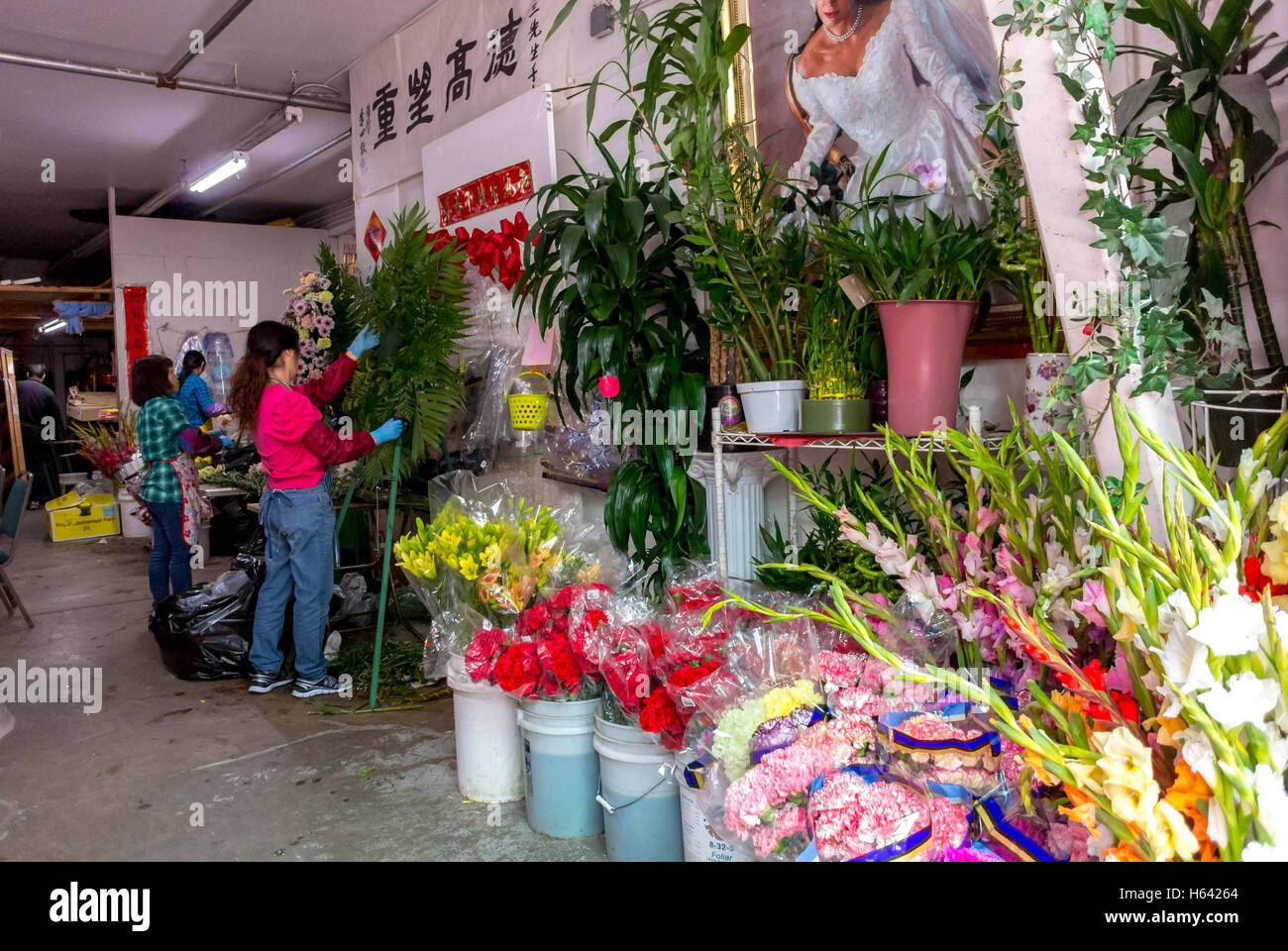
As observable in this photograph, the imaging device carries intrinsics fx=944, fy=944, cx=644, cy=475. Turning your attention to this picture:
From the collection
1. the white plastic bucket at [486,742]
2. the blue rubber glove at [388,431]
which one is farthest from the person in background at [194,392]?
the white plastic bucket at [486,742]

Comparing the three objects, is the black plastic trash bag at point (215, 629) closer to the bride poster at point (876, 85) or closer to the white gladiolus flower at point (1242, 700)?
the bride poster at point (876, 85)

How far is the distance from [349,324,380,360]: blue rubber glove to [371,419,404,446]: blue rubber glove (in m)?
0.35

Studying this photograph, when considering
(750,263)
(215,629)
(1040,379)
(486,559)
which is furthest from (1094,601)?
(215,629)

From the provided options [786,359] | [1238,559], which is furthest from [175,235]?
[1238,559]

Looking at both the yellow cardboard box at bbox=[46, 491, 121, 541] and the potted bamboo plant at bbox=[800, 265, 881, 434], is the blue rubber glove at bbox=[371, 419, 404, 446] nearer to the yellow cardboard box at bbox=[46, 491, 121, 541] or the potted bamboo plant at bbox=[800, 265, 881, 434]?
the potted bamboo plant at bbox=[800, 265, 881, 434]

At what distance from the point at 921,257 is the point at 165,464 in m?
4.07

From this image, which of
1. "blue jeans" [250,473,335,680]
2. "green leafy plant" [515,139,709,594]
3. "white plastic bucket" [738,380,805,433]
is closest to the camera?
"white plastic bucket" [738,380,805,433]

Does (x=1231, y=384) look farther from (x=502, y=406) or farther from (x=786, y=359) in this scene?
(x=502, y=406)

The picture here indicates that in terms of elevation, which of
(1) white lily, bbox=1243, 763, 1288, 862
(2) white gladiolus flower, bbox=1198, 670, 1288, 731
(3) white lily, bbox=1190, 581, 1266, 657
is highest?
(3) white lily, bbox=1190, 581, 1266, 657

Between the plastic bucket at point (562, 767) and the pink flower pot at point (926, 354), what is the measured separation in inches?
40.8

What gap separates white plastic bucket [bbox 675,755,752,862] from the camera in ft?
5.90

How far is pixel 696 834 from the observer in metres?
1.86

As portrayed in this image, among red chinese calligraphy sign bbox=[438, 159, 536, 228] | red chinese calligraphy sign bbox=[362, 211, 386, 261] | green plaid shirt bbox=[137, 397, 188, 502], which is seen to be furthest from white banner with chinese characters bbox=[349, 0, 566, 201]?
green plaid shirt bbox=[137, 397, 188, 502]

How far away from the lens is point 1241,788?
73cm
